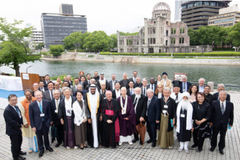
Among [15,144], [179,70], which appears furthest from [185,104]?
[179,70]

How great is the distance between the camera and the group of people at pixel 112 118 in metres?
4.52

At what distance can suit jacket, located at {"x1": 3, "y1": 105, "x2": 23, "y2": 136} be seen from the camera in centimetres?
420

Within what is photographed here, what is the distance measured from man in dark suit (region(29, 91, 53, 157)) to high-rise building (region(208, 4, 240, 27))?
95213 millimetres

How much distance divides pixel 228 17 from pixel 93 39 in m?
67.5

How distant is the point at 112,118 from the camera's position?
496cm

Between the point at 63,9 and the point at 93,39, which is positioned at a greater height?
the point at 63,9

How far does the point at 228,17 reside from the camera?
7700cm

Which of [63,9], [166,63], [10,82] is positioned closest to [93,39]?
[166,63]

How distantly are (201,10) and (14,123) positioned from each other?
336 feet

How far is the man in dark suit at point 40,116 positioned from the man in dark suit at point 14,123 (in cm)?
35

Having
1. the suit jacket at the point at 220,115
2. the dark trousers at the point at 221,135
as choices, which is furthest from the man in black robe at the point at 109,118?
the dark trousers at the point at 221,135

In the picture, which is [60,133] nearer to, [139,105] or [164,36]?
[139,105]

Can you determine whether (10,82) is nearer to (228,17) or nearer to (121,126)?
(121,126)

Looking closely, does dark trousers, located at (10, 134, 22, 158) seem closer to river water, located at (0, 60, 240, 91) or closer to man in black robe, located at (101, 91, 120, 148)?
man in black robe, located at (101, 91, 120, 148)
